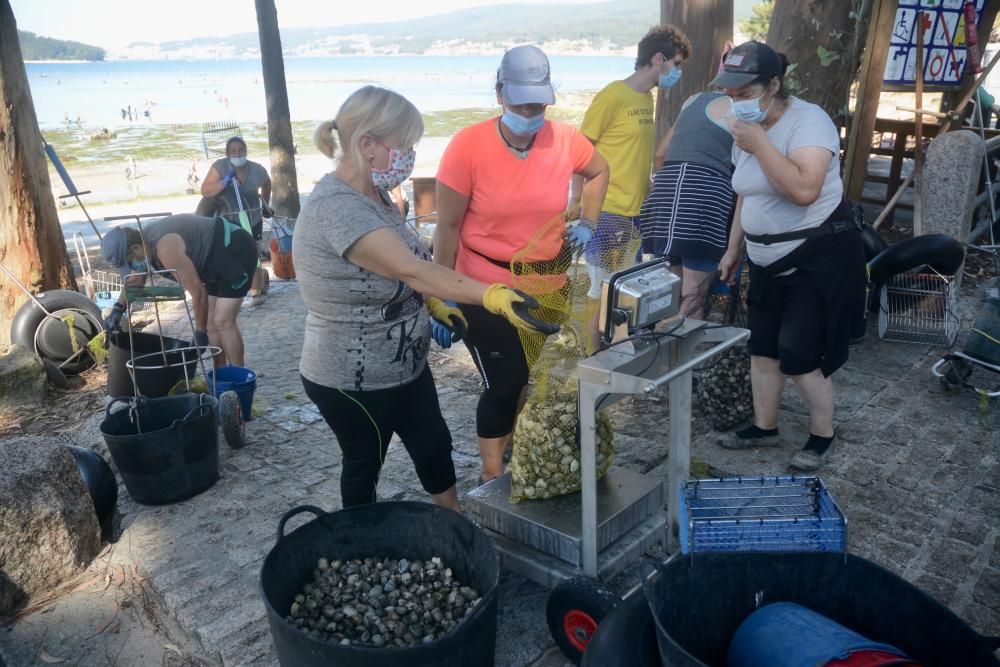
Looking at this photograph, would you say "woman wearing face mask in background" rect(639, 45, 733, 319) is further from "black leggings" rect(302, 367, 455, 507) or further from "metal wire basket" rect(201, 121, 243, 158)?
"metal wire basket" rect(201, 121, 243, 158)

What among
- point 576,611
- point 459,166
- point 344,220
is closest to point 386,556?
point 576,611

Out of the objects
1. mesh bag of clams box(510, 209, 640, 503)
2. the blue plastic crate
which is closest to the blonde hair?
mesh bag of clams box(510, 209, 640, 503)

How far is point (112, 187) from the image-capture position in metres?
20.7

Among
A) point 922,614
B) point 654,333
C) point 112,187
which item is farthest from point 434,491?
point 112,187

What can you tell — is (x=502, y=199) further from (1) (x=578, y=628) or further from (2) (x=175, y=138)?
(2) (x=175, y=138)

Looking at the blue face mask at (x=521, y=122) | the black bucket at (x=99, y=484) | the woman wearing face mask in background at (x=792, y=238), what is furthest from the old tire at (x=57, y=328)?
the woman wearing face mask in background at (x=792, y=238)

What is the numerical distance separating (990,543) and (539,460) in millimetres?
2096

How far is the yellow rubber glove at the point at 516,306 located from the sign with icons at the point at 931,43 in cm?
653

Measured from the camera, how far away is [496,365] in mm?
3463

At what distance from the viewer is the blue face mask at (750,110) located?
3.38 metres

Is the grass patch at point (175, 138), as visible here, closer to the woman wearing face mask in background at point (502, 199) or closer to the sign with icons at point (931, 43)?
the sign with icons at point (931, 43)

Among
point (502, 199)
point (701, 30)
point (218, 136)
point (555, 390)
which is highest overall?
point (701, 30)

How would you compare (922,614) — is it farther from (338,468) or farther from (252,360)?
(252,360)

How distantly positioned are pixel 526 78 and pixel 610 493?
1.84 meters
